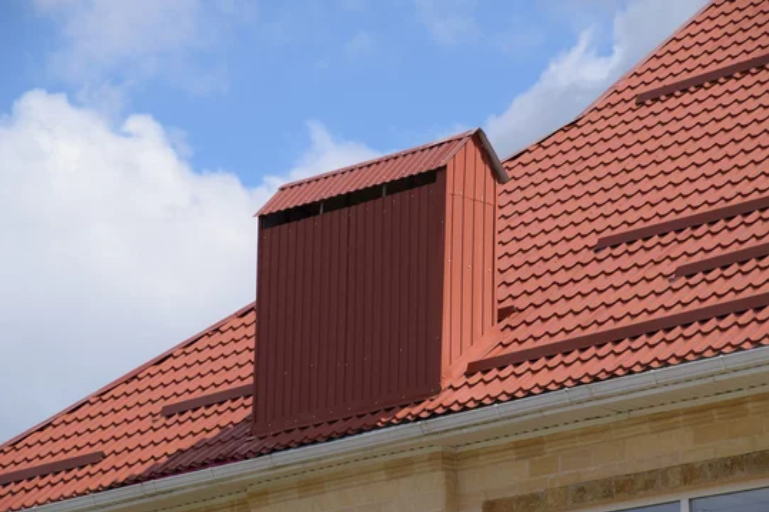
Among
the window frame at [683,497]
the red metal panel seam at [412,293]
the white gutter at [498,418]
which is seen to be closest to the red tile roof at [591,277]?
the white gutter at [498,418]

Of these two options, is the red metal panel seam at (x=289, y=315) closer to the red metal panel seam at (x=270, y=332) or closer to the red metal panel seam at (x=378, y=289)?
the red metal panel seam at (x=270, y=332)

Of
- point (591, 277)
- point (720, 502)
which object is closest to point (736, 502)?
point (720, 502)

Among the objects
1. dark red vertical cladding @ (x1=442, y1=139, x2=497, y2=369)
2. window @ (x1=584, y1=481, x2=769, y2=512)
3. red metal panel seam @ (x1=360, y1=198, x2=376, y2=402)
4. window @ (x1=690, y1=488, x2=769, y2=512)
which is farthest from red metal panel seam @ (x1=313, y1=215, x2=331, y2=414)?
window @ (x1=690, y1=488, x2=769, y2=512)

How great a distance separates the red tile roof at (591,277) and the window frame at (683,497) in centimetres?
95

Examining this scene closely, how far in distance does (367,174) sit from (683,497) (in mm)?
4890

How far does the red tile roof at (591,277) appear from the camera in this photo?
13836mm

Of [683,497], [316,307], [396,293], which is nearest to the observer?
[683,497]

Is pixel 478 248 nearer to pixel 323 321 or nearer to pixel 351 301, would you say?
pixel 351 301

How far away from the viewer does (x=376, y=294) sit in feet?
51.3

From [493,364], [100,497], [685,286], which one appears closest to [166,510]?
[100,497]

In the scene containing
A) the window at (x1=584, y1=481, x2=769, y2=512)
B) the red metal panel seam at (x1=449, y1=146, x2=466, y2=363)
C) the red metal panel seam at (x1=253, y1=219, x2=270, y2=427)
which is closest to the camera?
the window at (x1=584, y1=481, x2=769, y2=512)

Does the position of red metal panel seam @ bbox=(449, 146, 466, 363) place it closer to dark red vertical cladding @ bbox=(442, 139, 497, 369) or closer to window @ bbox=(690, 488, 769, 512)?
dark red vertical cladding @ bbox=(442, 139, 497, 369)

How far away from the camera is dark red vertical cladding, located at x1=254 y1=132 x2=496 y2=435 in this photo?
15156 millimetres

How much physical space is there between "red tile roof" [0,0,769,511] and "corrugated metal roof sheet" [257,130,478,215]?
4.15 ft
